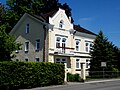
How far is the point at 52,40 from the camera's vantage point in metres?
39.3

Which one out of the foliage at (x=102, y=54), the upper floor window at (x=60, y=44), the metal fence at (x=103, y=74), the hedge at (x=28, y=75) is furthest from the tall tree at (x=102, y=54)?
the hedge at (x=28, y=75)

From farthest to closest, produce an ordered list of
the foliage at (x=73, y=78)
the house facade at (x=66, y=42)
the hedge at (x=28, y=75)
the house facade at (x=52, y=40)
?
the house facade at (x=66, y=42) < the house facade at (x=52, y=40) < the foliage at (x=73, y=78) < the hedge at (x=28, y=75)

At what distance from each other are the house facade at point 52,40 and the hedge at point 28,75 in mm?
11472

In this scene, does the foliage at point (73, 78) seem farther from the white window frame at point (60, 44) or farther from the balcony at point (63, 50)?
the white window frame at point (60, 44)

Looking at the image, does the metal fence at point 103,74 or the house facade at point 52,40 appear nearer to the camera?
the metal fence at point 103,74

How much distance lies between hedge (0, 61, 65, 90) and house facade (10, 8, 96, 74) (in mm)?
11472

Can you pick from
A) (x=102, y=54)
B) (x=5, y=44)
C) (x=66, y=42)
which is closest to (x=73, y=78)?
(x=5, y=44)

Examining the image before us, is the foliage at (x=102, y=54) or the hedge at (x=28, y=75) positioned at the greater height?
the foliage at (x=102, y=54)

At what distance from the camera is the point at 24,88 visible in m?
23.7

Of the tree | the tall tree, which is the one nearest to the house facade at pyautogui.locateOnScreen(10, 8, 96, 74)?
the tall tree

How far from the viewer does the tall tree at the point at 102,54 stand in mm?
38781

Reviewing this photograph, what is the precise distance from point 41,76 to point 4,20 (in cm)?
→ 3013

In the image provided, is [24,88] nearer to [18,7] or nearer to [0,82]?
[0,82]

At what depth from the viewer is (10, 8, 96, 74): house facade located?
39.2 m
